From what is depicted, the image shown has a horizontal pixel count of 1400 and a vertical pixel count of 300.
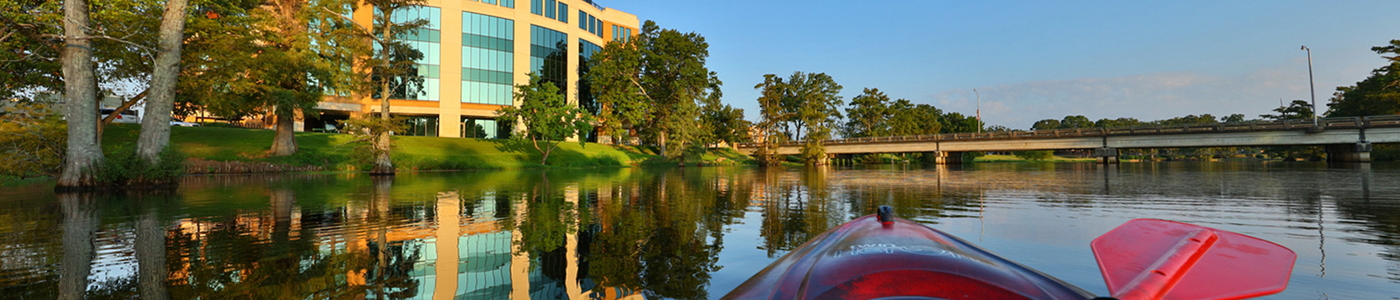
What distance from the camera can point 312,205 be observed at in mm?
11414

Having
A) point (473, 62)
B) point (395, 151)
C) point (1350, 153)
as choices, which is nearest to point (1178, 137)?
point (1350, 153)

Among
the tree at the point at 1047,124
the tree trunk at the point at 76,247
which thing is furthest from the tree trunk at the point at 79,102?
the tree at the point at 1047,124

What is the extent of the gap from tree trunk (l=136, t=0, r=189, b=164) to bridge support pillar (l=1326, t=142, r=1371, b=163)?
74.1 m

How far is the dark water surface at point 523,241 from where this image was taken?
4395mm

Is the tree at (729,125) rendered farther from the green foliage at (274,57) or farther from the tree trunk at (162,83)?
the tree trunk at (162,83)

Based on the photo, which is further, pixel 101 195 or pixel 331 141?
pixel 331 141

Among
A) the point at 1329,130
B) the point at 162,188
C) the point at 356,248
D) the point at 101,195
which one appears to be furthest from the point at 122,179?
the point at 1329,130

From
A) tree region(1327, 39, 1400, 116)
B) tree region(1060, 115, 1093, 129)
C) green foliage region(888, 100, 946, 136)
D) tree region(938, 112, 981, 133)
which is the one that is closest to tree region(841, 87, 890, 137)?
green foliage region(888, 100, 946, 136)

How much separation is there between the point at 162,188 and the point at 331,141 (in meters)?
25.8

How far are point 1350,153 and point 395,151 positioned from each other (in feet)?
253

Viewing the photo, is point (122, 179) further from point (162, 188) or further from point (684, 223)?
point (684, 223)

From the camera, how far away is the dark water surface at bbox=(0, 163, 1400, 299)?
439 centimetres

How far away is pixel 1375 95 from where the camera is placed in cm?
5559

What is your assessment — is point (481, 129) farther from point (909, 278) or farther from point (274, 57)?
point (909, 278)
